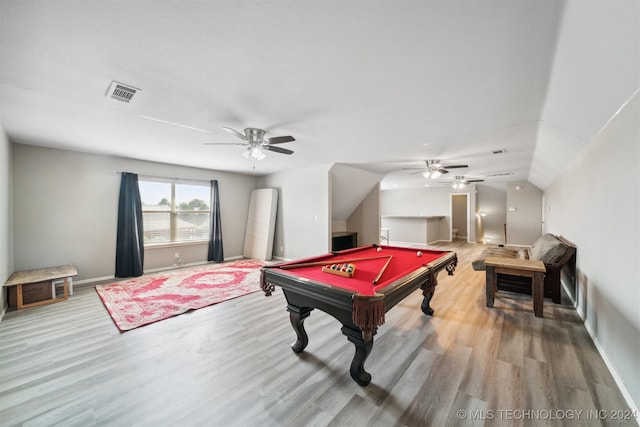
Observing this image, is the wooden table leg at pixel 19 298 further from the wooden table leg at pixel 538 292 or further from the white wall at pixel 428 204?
the white wall at pixel 428 204

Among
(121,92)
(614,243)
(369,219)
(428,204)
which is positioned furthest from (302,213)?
(428,204)

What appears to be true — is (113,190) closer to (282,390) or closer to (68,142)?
(68,142)

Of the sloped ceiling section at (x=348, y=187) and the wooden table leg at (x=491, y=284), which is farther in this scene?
the sloped ceiling section at (x=348, y=187)

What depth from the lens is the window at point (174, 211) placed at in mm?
5103

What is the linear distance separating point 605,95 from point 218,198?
642cm

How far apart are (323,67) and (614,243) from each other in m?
2.76

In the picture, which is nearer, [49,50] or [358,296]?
[358,296]

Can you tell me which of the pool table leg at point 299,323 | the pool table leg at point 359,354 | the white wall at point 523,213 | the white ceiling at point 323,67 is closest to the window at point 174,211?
the white ceiling at point 323,67

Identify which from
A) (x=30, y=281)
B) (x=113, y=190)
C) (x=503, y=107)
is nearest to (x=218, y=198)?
(x=113, y=190)

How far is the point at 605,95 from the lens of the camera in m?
1.67

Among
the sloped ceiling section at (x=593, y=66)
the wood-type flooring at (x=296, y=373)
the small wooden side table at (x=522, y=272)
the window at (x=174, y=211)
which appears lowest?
the wood-type flooring at (x=296, y=373)

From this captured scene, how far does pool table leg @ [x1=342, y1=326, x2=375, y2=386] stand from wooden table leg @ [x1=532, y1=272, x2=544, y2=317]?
2534mm

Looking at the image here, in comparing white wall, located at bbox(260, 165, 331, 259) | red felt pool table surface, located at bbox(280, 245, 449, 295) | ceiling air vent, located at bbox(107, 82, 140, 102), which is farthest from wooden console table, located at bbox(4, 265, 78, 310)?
white wall, located at bbox(260, 165, 331, 259)

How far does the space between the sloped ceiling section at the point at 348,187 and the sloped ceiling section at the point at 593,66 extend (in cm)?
346
